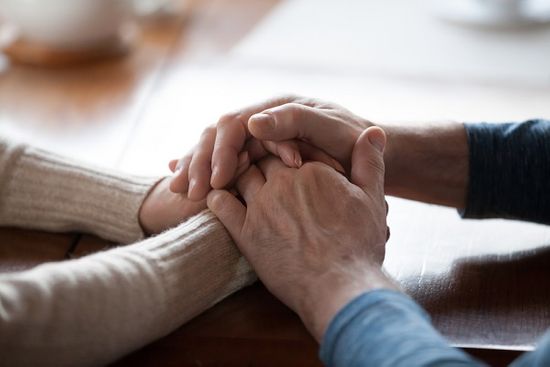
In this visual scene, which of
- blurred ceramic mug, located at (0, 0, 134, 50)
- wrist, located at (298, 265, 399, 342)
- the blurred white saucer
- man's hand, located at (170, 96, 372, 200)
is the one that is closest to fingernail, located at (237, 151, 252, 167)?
man's hand, located at (170, 96, 372, 200)

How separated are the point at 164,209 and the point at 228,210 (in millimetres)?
97

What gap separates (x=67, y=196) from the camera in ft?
3.41

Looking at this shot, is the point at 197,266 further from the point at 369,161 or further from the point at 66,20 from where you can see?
the point at 66,20

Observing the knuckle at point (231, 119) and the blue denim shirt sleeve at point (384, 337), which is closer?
the blue denim shirt sleeve at point (384, 337)

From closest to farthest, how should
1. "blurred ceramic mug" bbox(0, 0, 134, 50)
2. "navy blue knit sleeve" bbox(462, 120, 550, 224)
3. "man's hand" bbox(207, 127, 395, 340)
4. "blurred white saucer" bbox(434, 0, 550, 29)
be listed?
"man's hand" bbox(207, 127, 395, 340) < "navy blue knit sleeve" bbox(462, 120, 550, 224) < "blurred ceramic mug" bbox(0, 0, 134, 50) < "blurred white saucer" bbox(434, 0, 550, 29)

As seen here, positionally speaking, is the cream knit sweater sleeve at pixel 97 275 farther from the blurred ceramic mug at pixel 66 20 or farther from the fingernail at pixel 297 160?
the blurred ceramic mug at pixel 66 20

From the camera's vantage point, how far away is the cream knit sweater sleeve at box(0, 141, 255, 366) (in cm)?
74

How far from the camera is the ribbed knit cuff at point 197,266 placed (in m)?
0.83

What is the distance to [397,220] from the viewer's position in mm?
1061

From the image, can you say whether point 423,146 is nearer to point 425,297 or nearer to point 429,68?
point 425,297

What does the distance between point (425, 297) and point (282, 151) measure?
8.8 inches

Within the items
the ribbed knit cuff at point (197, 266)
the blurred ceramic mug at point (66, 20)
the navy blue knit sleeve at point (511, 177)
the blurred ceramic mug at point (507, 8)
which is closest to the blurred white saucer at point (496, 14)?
the blurred ceramic mug at point (507, 8)

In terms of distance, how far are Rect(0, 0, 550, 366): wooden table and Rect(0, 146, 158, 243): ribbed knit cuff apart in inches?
0.8

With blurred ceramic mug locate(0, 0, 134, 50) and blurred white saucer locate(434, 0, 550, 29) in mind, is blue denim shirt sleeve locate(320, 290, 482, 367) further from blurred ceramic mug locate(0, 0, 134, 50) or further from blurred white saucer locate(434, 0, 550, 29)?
blurred white saucer locate(434, 0, 550, 29)
